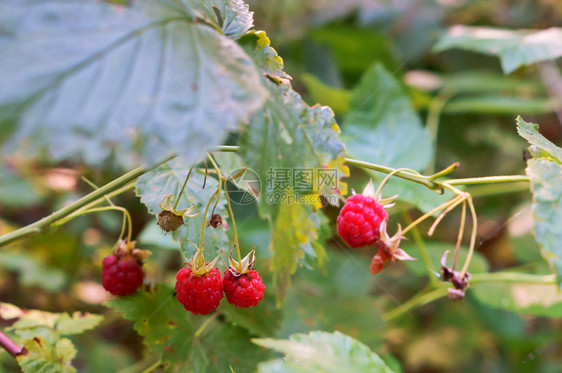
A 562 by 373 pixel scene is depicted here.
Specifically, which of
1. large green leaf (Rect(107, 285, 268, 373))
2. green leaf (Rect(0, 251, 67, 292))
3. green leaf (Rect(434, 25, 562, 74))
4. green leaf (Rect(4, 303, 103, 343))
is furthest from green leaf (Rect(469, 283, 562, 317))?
green leaf (Rect(0, 251, 67, 292))

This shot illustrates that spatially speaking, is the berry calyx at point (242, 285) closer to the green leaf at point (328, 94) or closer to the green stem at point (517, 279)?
the green stem at point (517, 279)

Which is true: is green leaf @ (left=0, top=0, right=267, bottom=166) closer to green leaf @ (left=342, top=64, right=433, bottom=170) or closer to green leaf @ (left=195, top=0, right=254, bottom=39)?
green leaf @ (left=195, top=0, right=254, bottom=39)

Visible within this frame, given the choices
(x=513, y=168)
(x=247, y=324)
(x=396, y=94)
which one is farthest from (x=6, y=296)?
(x=513, y=168)

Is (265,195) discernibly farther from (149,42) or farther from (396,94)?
(396,94)

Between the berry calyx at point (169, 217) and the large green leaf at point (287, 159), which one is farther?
the berry calyx at point (169, 217)

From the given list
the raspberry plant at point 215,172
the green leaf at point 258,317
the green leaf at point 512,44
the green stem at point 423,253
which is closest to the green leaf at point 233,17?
the raspberry plant at point 215,172

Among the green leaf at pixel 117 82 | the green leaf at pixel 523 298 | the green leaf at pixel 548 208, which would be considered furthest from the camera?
the green leaf at pixel 523 298

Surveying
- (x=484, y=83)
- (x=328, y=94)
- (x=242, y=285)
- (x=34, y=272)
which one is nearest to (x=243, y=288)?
(x=242, y=285)
